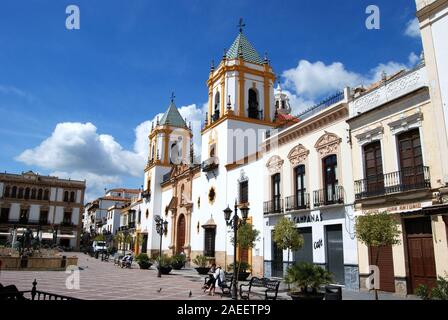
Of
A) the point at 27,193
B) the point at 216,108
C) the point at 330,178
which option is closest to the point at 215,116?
the point at 216,108

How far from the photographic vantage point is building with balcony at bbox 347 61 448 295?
12531 mm

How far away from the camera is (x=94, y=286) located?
15.3m

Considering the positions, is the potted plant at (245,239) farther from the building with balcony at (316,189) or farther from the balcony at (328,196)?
the balcony at (328,196)

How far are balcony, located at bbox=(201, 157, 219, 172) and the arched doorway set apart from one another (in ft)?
24.9

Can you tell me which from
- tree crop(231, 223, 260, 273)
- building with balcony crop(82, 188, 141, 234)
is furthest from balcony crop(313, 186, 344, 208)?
building with balcony crop(82, 188, 141, 234)

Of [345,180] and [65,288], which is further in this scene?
[345,180]

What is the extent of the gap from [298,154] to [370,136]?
499 cm

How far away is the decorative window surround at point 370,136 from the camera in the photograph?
14922mm

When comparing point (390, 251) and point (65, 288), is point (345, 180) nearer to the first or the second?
point (390, 251)

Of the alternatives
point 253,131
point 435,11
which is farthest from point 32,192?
point 435,11

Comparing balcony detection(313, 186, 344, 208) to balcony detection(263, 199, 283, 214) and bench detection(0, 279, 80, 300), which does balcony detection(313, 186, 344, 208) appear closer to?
balcony detection(263, 199, 283, 214)

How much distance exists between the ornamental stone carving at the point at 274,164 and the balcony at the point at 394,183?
6132 millimetres

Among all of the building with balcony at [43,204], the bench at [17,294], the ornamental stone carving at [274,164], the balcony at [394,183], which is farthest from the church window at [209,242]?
the building with balcony at [43,204]
